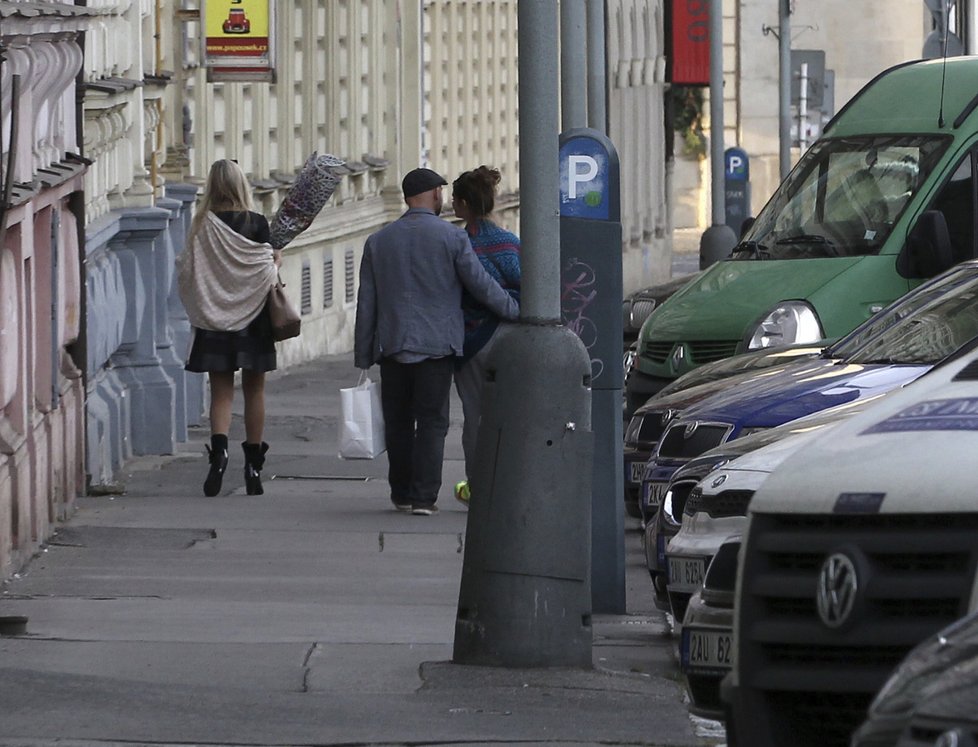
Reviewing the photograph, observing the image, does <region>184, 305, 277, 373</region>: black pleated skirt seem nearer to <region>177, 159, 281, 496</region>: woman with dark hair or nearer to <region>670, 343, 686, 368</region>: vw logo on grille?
<region>177, 159, 281, 496</region>: woman with dark hair

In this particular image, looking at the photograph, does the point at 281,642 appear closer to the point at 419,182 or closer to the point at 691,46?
the point at 419,182

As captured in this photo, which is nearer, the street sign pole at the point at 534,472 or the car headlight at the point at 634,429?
the street sign pole at the point at 534,472

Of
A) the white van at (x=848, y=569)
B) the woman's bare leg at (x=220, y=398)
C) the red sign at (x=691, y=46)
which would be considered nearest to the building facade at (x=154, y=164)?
the woman's bare leg at (x=220, y=398)

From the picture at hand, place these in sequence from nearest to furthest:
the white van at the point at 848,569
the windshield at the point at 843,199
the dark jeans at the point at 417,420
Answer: the white van at the point at 848,569 → the dark jeans at the point at 417,420 → the windshield at the point at 843,199

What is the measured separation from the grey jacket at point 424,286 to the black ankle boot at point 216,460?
136 centimetres

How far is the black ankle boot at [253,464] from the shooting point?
14.7 metres

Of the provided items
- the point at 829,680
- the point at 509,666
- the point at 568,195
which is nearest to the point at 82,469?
the point at 568,195

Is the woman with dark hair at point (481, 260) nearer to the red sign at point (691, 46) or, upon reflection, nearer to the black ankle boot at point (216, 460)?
the black ankle boot at point (216, 460)

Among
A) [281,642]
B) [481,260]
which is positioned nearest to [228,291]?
[481,260]

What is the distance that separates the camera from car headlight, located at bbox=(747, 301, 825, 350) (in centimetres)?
1402

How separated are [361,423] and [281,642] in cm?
455

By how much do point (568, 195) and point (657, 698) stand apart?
8.38ft

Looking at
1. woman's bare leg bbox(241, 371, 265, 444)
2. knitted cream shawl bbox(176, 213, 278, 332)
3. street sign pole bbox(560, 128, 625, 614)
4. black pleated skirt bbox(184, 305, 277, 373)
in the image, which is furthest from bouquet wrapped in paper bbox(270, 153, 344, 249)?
street sign pole bbox(560, 128, 625, 614)

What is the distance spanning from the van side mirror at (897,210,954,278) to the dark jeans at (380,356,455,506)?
8.39 ft
